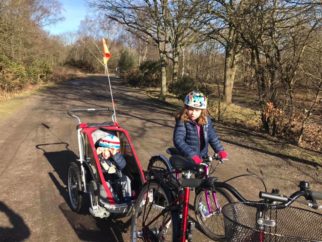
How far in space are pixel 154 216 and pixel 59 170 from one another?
412cm

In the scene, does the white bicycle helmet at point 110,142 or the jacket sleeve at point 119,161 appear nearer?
the jacket sleeve at point 119,161

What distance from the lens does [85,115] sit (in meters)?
15.0

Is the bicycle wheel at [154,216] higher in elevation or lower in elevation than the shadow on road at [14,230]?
higher

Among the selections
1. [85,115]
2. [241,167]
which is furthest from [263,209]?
[85,115]

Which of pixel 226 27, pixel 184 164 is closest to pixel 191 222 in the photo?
pixel 184 164

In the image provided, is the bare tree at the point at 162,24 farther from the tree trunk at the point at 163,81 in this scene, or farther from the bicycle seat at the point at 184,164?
the bicycle seat at the point at 184,164

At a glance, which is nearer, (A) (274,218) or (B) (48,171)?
(A) (274,218)

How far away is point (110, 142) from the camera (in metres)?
5.70

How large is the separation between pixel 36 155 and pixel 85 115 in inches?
241

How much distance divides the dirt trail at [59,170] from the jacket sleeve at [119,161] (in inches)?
29.0

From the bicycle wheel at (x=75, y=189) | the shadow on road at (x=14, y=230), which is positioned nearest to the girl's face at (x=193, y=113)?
the bicycle wheel at (x=75, y=189)

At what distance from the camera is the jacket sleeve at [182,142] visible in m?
4.64

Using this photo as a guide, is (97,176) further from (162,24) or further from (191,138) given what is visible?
(162,24)

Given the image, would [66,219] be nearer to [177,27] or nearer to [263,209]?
[263,209]
